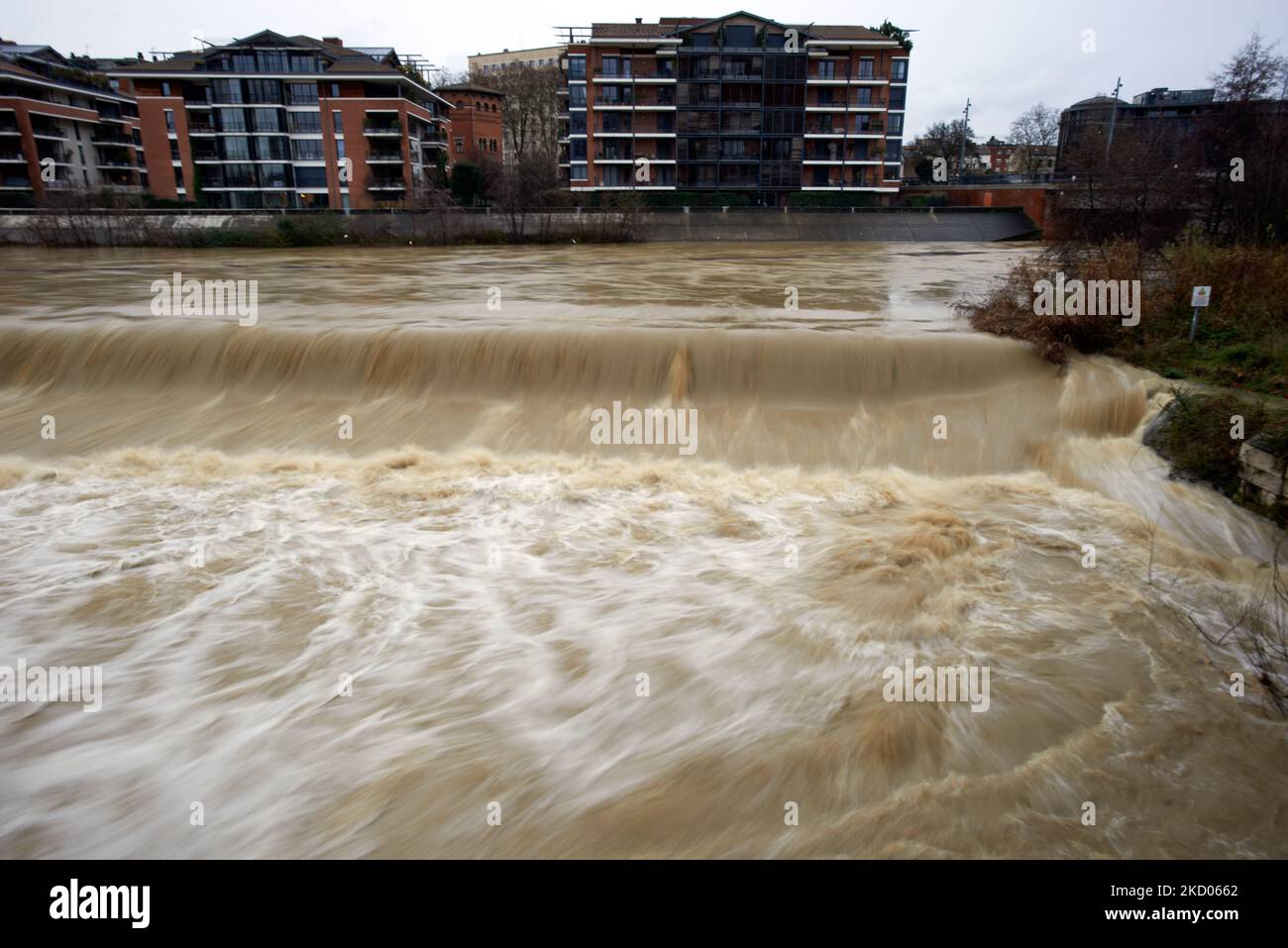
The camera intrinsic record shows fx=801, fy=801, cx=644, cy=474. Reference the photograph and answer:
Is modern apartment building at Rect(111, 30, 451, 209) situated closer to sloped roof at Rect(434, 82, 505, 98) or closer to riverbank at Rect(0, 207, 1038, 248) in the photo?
riverbank at Rect(0, 207, 1038, 248)

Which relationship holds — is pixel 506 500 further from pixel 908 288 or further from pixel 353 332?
pixel 908 288

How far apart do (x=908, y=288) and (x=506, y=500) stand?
1448 cm

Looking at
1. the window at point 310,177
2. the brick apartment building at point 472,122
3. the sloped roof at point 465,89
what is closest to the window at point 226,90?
the window at point 310,177

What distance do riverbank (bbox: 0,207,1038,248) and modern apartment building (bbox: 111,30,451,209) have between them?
15.9 m

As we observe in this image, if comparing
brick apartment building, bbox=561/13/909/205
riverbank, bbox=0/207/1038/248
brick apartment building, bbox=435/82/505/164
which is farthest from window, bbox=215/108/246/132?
brick apartment building, bbox=561/13/909/205

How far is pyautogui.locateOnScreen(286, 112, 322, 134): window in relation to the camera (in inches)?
2174

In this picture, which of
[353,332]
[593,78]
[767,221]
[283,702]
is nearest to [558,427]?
[353,332]

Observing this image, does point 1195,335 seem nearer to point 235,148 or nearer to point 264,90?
point 235,148

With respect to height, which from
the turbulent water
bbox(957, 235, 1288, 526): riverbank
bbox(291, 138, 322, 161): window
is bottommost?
the turbulent water

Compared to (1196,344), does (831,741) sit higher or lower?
lower

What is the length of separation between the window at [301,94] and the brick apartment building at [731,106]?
17.7 m

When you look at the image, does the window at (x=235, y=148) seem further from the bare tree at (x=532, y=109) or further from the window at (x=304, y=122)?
the bare tree at (x=532, y=109)

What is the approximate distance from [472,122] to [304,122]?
24427 mm

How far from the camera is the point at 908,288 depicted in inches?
775
